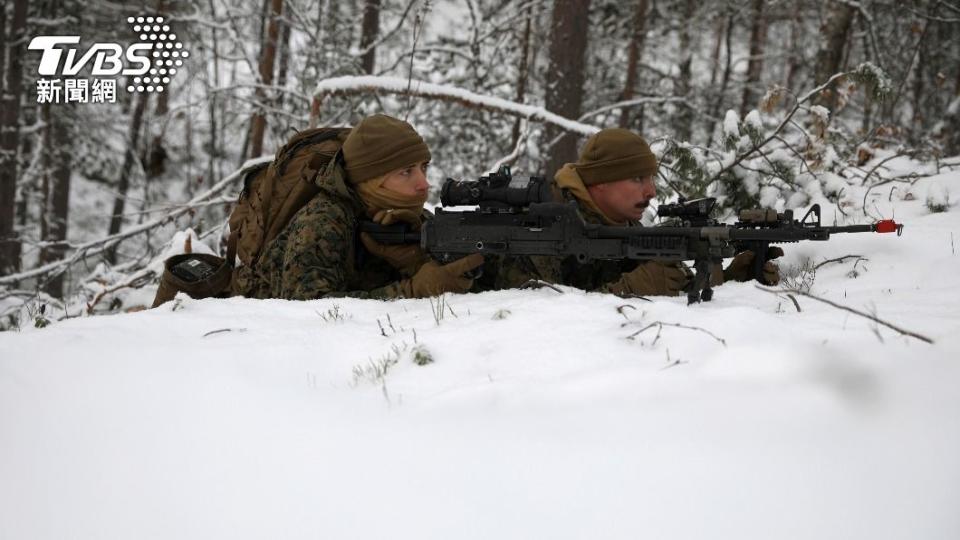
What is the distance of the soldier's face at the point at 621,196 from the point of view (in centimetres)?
461

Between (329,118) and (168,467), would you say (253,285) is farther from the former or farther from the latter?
(329,118)

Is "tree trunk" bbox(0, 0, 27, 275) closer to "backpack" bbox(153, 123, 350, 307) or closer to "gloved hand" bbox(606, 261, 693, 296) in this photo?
"backpack" bbox(153, 123, 350, 307)

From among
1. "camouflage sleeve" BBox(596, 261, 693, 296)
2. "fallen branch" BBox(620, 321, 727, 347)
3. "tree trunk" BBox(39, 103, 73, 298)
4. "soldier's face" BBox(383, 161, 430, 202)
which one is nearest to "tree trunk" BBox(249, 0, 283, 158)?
"tree trunk" BBox(39, 103, 73, 298)

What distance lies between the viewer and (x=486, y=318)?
3.18 m

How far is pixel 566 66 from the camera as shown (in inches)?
330

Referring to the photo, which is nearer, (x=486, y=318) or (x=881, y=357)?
(x=881, y=357)

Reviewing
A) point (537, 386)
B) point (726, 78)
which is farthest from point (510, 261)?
point (726, 78)

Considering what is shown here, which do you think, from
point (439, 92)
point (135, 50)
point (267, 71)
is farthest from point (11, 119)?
point (439, 92)

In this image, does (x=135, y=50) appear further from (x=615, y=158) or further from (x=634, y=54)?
(x=615, y=158)

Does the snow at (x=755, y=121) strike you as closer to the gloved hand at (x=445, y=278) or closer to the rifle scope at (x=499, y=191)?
the rifle scope at (x=499, y=191)

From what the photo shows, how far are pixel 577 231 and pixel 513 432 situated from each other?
6.19 feet

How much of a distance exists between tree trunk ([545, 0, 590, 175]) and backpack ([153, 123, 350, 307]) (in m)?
4.13

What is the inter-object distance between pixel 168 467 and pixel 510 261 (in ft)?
8.54

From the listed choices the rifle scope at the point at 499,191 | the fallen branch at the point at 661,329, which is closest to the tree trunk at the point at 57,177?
the rifle scope at the point at 499,191
